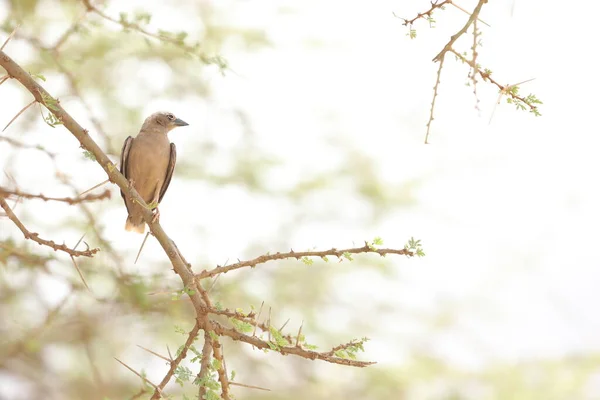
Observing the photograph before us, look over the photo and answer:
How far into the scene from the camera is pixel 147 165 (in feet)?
20.2

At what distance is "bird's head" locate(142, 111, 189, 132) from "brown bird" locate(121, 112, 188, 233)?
0.04 metres

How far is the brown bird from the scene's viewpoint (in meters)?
6.16

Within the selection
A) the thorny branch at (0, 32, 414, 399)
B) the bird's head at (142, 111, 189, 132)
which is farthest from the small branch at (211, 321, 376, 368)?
the bird's head at (142, 111, 189, 132)

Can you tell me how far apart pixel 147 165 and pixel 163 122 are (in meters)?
0.63

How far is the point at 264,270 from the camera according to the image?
9008mm

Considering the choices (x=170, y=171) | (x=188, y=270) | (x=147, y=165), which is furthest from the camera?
(x=170, y=171)

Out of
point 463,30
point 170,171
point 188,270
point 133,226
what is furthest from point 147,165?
point 463,30

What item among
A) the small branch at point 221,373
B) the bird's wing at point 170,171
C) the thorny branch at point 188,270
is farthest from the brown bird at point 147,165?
the small branch at point 221,373

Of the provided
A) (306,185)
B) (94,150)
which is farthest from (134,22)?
(306,185)

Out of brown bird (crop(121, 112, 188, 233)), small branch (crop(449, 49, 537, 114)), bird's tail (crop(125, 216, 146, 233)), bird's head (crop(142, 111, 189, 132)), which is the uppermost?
bird's head (crop(142, 111, 189, 132))

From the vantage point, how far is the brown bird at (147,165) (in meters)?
6.16

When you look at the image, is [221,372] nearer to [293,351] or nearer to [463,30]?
[293,351]

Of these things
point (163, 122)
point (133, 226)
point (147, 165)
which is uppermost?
point (163, 122)

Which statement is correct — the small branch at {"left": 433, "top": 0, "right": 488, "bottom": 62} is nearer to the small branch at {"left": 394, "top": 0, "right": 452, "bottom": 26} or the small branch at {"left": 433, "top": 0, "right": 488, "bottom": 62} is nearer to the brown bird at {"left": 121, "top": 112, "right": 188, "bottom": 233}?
the small branch at {"left": 394, "top": 0, "right": 452, "bottom": 26}
